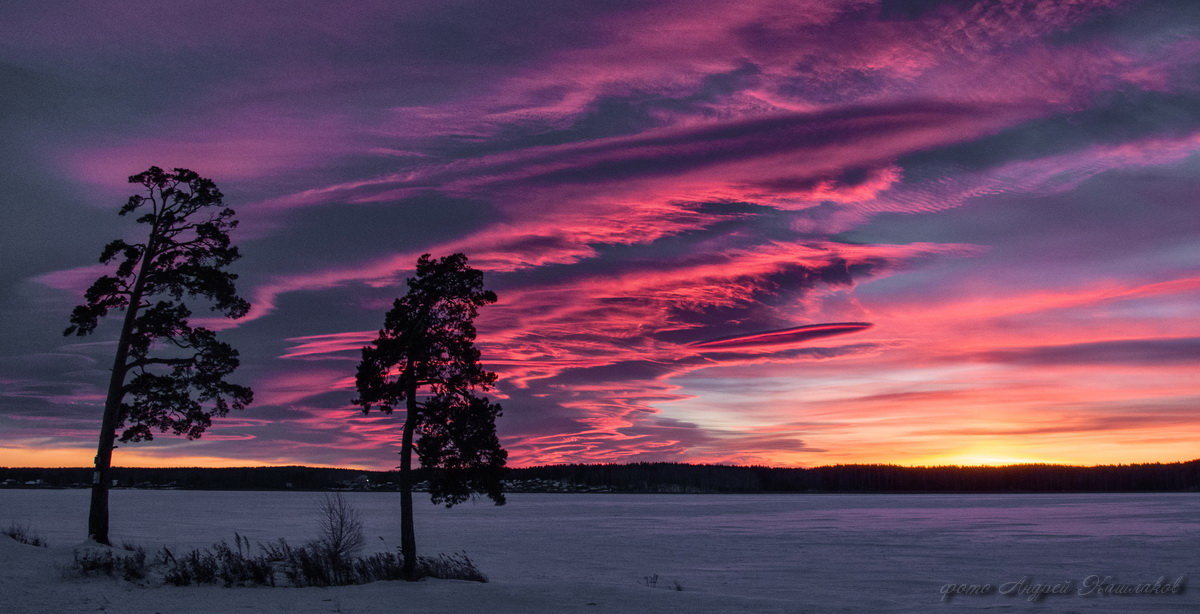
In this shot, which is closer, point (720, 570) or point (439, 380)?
point (439, 380)

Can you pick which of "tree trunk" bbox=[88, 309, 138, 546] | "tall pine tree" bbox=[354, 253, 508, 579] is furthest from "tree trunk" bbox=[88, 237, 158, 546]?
"tall pine tree" bbox=[354, 253, 508, 579]

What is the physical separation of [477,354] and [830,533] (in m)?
62.5

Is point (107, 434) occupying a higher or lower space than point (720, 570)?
higher

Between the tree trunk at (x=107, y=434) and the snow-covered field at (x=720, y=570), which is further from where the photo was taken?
the tree trunk at (x=107, y=434)

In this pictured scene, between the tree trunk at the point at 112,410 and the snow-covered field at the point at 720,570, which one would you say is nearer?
the snow-covered field at the point at 720,570

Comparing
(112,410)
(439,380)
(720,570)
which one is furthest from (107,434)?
(720,570)

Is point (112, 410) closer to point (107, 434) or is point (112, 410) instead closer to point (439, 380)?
point (107, 434)

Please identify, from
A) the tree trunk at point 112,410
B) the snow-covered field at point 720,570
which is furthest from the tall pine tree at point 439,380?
the tree trunk at point 112,410

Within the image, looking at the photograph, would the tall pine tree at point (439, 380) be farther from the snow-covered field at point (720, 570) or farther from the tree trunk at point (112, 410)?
the tree trunk at point (112, 410)

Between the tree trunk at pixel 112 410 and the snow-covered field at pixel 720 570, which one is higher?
the tree trunk at pixel 112 410

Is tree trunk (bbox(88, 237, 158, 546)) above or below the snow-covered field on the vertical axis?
above

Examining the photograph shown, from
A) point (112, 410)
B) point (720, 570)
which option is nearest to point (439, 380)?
point (112, 410)

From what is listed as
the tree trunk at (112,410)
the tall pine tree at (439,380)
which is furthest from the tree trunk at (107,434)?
the tall pine tree at (439,380)

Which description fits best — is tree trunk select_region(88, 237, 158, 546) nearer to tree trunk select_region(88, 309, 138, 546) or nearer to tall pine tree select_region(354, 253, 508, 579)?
tree trunk select_region(88, 309, 138, 546)
